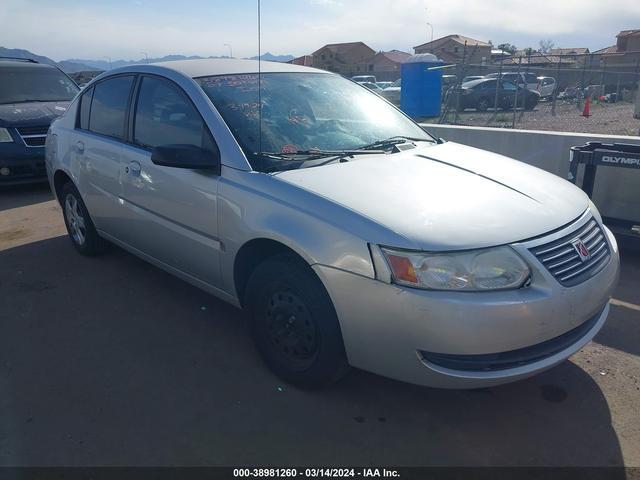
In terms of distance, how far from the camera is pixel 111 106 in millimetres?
4352

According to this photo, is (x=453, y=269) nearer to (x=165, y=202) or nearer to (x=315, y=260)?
(x=315, y=260)

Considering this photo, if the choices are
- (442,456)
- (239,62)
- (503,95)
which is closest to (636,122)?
(503,95)

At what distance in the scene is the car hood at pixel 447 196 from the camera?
2.48 meters

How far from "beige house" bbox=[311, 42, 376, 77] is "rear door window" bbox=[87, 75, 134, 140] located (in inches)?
1827

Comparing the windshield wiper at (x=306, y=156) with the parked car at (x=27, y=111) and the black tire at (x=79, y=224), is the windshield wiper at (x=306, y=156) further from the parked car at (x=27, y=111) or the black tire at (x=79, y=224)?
the parked car at (x=27, y=111)

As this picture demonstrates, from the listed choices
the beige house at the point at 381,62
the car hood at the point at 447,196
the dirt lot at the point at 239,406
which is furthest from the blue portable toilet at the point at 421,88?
the beige house at the point at 381,62

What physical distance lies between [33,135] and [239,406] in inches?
259

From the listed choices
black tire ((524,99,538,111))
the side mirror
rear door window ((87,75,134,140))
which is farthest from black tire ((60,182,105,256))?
black tire ((524,99,538,111))

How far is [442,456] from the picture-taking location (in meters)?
2.51

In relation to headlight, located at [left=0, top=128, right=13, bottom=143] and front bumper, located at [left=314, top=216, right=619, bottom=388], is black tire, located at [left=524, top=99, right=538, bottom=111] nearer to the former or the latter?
headlight, located at [left=0, top=128, right=13, bottom=143]

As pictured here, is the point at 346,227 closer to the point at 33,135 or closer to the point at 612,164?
the point at 612,164

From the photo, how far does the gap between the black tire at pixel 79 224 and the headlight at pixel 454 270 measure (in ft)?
11.1

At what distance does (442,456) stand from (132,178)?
108 inches

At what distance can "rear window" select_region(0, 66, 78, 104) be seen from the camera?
8.50 meters
